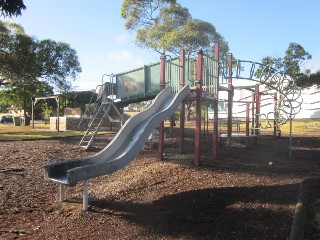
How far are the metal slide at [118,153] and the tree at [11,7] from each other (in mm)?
3380

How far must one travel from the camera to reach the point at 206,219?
4.55 m

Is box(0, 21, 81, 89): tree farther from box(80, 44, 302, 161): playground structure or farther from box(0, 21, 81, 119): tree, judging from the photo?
box(80, 44, 302, 161): playground structure

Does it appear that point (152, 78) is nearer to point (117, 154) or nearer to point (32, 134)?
point (117, 154)

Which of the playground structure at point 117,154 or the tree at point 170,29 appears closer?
the playground structure at point 117,154

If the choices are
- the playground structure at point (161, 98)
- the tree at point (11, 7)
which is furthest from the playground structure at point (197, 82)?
the tree at point (11, 7)

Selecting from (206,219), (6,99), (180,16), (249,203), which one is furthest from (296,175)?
(6,99)

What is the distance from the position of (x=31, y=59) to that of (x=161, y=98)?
57.8ft

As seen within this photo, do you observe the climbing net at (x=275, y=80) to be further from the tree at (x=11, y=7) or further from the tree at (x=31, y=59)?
the tree at (x=31, y=59)

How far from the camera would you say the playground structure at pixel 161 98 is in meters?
5.94

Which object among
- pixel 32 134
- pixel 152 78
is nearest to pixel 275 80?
pixel 152 78

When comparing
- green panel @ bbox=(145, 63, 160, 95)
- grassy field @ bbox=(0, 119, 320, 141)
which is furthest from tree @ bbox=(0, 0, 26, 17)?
grassy field @ bbox=(0, 119, 320, 141)

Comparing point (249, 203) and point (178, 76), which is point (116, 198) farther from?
point (178, 76)

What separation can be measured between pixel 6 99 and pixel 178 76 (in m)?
32.0

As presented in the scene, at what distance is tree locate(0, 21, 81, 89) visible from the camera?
74.9 ft
